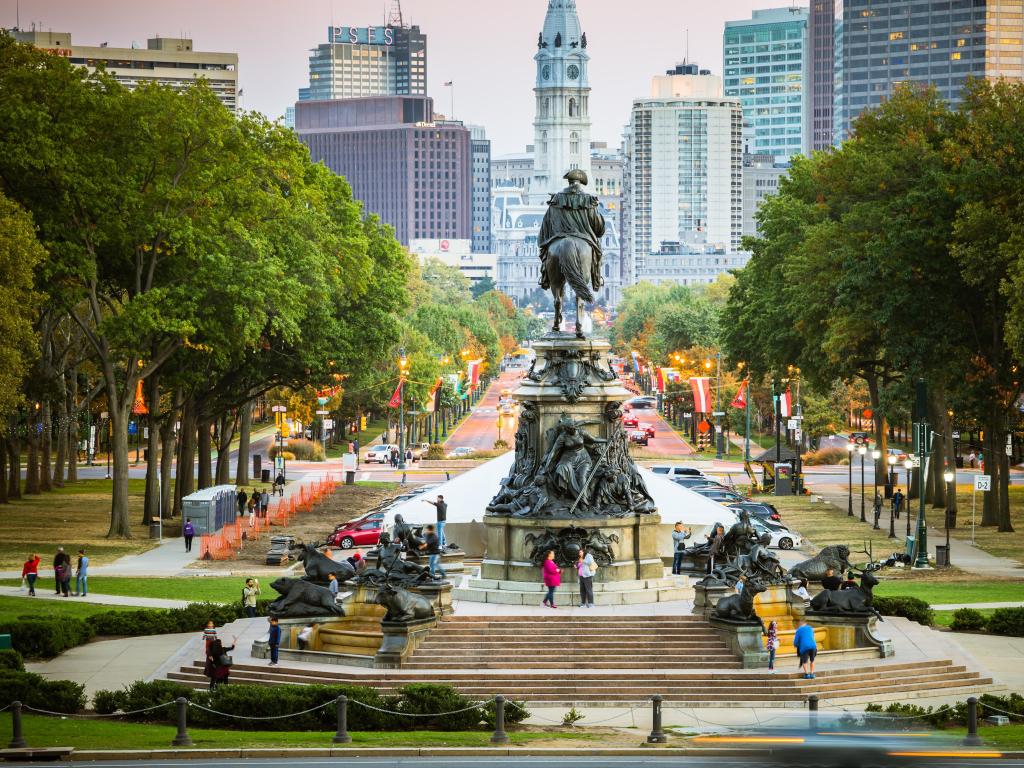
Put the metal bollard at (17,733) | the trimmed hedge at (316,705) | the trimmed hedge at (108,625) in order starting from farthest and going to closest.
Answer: the trimmed hedge at (108,625) < the trimmed hedge at (316,705) < the metal bollard at (17,733)

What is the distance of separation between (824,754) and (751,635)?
1799 centimetres

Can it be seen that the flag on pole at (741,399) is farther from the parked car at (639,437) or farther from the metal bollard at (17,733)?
the metal bollard at (17,733)

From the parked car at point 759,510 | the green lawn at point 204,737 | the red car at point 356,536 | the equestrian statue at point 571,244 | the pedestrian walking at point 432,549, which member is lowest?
the green lawn at point 204,737

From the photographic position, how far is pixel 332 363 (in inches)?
3083

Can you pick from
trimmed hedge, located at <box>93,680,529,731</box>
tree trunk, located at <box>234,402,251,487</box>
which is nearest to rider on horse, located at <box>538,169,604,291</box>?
trimmed hedge, located at <box>93,680,529,731</box>

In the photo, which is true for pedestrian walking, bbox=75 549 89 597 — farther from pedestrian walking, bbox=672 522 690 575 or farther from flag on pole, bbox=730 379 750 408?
flag on pole, bbox=730 379 750 408

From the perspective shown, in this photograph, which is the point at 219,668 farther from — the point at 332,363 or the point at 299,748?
the point at 332,363

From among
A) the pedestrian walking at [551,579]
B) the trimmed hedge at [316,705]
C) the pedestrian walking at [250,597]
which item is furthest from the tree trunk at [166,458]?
the trimmed hedge at [316,705]

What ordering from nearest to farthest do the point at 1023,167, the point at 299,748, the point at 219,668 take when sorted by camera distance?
the point at 299,748 → the point at 219,668 → the point at 1023,167

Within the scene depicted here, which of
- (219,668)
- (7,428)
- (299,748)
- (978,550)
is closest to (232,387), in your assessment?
(7,428)

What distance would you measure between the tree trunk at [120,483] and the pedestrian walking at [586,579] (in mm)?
29488

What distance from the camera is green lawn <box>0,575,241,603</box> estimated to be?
49931mm

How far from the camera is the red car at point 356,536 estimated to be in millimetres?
62000

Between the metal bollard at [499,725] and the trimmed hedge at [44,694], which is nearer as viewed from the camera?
the metal bollard at [499,725]
